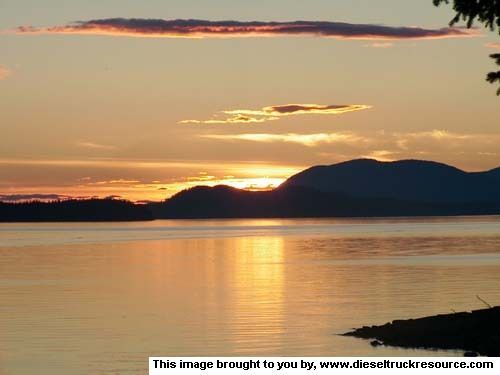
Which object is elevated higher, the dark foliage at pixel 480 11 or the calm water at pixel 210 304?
the dark foliage at pixel 480 11

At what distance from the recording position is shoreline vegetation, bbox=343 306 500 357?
40.0 metres

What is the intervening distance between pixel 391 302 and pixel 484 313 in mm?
21330

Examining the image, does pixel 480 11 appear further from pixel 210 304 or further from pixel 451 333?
pixel 210 304

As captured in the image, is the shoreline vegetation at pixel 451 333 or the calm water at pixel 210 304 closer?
the shoreline vegetation at pixel 451 333

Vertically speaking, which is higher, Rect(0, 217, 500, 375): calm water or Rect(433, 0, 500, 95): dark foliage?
Rect(433, 0, 500, 95): dark foliage

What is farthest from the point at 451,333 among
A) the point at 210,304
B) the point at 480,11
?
the point at 210,304

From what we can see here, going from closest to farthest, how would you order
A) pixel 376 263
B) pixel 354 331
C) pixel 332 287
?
1. pixel 354 331
2. pixel 332 287
3. pixel 376 263

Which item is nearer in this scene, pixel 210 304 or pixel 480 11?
pixel 480 11

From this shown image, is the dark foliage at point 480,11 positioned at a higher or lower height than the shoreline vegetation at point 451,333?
higher

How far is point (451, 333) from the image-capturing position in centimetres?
4206

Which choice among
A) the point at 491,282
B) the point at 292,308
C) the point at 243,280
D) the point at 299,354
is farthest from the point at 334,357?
the point at 243,280

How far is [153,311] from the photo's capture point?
62.4 m

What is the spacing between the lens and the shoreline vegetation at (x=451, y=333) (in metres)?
40.0

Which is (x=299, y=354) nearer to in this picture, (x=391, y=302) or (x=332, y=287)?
(x=391, y=302)
